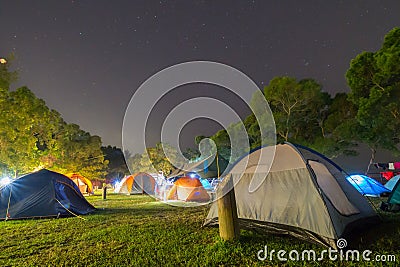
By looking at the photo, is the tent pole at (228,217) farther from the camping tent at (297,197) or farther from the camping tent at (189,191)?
the camping tent at (189,191)

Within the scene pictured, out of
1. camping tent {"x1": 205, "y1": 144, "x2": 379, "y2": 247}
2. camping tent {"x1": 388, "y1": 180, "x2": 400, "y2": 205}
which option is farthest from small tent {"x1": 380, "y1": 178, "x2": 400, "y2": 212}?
camping tent {"x1": 205, "y1": 144, "x2": 379, "y2": 247}

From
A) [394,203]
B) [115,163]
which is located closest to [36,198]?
[394,203]

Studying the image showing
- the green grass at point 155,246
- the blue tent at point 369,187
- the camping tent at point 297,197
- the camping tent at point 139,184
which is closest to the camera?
the green grass at point 155,246

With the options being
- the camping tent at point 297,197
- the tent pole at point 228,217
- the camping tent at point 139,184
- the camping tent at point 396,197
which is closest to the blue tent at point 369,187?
the camping tent at point 396,197

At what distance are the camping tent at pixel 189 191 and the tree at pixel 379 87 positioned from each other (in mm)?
9613

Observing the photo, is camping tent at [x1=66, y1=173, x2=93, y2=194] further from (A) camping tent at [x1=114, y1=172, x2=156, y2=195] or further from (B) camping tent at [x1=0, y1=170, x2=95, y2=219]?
(B) camping tent at [x1=0, y1=170, x2=95, y2=219]

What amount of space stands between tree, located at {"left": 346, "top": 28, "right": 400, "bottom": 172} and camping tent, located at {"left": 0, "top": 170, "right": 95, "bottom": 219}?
1483cm

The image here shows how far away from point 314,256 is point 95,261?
3.23 m

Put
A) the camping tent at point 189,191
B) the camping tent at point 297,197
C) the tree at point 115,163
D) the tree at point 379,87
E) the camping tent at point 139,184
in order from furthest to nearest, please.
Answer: the tree at point 115,163
the camping tent at point 139,184
the camping tent at point 189,191
the tree at point 379,87
the camping tent at point 297,197

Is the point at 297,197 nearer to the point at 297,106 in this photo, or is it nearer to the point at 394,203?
the point at 394,203

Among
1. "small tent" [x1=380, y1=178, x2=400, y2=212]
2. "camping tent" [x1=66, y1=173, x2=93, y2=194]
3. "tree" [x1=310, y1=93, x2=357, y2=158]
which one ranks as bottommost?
"small tent" [x1=380, y1=178, x2=400, y2=212]

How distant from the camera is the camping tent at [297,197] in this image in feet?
14.1

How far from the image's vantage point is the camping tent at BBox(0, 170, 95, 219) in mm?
8750

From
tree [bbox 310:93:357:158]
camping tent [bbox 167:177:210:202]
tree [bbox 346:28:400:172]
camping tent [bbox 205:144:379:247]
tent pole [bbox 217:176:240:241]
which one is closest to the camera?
camping tent [bbox 205:144:379:247]
